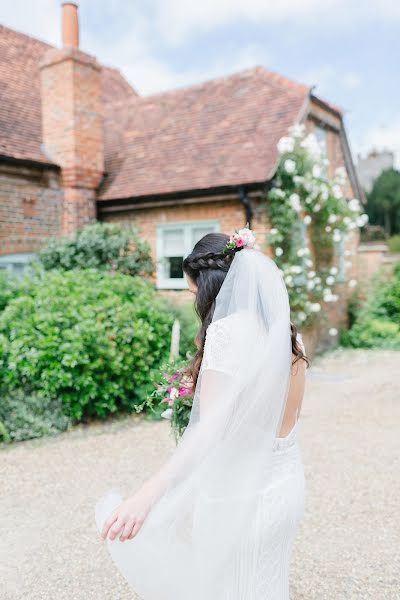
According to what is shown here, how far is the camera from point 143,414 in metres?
7.16

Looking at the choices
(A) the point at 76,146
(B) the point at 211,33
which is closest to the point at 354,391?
(A) the point at 76,146

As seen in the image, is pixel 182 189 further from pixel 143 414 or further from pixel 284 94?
pixel 143 414

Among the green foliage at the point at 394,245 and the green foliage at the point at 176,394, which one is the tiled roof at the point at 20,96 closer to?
the green foliage at the point at 176,394

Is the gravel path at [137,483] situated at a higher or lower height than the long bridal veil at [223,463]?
lower

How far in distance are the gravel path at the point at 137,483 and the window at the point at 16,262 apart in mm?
4266

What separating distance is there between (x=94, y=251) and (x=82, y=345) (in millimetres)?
3503

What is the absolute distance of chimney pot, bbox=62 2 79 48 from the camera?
1034cm

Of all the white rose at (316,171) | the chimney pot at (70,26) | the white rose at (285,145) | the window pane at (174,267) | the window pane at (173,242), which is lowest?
the window pane at (174,267)

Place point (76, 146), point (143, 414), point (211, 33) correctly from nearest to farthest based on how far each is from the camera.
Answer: point (143, 414), point (76, 146), point (211, 33)

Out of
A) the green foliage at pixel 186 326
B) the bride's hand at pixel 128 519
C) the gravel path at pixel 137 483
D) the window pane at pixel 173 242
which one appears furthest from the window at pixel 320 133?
the bride's hand at pixel 128 519

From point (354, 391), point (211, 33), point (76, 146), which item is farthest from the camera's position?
point (211, 33)

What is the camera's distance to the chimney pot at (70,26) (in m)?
10.3

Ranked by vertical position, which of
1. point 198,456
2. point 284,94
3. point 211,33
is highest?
point 211,33

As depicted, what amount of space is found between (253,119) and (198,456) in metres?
9.73
